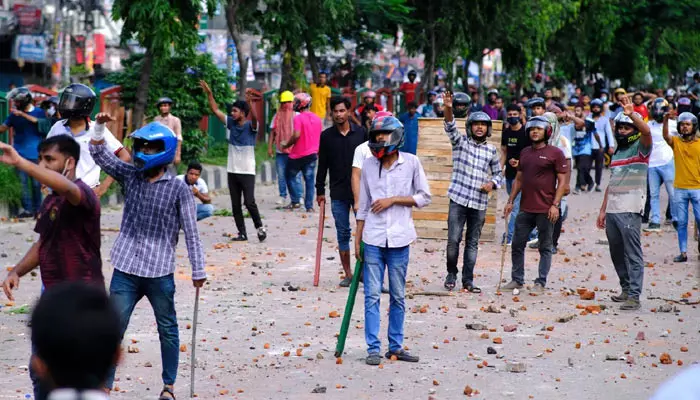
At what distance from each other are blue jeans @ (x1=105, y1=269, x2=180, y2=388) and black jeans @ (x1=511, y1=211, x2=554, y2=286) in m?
5.33

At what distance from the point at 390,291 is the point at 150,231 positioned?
215 cm

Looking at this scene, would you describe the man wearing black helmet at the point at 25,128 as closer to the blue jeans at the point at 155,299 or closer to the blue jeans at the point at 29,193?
the blue jeans at the point at 29,193

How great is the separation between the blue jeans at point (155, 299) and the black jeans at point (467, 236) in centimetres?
496

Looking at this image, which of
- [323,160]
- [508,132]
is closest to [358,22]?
[508,132]

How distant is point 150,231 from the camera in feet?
22.4

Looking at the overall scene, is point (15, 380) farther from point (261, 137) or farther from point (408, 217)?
point (261, 137)

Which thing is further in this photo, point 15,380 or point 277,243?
point 277,243

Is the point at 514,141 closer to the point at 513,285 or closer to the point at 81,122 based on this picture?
the point at 513,285

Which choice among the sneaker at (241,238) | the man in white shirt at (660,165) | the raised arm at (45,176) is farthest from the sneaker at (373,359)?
the man in white shirt at (660,165)

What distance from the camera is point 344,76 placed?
115ft

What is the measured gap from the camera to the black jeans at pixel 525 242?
1159cm

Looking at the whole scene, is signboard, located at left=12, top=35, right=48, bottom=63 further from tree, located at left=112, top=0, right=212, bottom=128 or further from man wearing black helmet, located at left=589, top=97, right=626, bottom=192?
man wearing black helmet, located at left=589, top=97, right=626, bottom=192

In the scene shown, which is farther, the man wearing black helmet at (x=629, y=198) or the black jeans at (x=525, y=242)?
the black jeans at (x=525, y=242)

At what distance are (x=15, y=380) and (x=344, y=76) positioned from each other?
27.9 m
